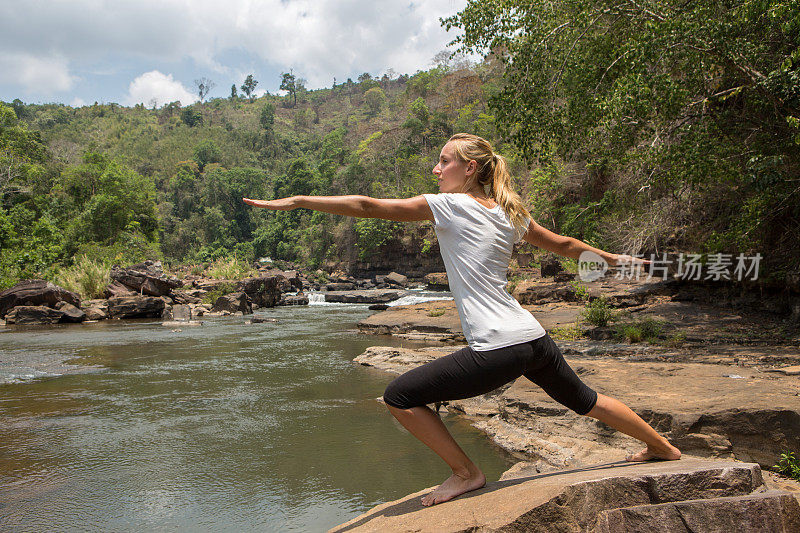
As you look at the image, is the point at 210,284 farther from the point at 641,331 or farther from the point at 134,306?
the point at 641,331

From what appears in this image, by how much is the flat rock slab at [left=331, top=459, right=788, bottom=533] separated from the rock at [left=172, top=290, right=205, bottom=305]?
21.1 metres

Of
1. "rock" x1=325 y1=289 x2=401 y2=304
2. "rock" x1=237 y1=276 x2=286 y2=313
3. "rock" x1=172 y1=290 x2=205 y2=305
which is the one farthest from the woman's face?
"rock" x1=325 y1=289 x2=401 y2=304

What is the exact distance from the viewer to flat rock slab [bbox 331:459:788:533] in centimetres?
219

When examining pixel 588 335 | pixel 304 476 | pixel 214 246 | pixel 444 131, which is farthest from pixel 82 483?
pixel 214 246

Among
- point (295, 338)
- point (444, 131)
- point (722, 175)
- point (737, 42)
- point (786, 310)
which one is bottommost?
point (295, 338)

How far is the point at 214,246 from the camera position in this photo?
187 ft

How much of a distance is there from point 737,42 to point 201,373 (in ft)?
29.6

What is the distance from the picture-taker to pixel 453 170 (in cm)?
262

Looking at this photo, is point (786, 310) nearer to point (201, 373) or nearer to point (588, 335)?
point (588, 335)

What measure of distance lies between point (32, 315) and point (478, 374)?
18925 mm

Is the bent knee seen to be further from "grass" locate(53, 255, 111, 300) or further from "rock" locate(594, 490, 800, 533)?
"grass" locate(53, 255, 111, 300)

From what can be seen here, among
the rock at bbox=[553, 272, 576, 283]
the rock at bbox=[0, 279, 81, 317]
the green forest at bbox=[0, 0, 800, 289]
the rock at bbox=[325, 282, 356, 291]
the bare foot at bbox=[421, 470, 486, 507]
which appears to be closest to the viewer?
the bare foot at bbox=[421, 470, 486, 507]

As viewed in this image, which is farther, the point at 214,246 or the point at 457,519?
the point at 214,246

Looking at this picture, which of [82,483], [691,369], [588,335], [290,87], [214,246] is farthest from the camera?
[290,87]
